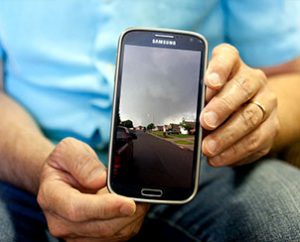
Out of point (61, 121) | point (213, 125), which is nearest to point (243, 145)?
point (213, 125)

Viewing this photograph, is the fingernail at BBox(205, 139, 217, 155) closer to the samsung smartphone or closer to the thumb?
the samsung smartphone

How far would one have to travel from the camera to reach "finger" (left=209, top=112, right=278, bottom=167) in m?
0.67

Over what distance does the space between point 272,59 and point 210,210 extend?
0.28 metres

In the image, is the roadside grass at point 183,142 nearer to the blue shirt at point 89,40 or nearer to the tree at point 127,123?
the tree at point 127,123

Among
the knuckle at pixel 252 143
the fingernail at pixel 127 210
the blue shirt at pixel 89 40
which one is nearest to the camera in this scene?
the fingernail at pixel 127 210

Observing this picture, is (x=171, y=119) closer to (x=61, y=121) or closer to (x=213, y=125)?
(x=213, y=125)

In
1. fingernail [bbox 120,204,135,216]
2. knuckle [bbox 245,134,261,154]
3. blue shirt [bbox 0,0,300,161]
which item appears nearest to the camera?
fingernail [bbox 120,204,135,216]

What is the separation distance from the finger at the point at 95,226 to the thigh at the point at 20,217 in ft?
0.18

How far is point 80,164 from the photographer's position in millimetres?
629

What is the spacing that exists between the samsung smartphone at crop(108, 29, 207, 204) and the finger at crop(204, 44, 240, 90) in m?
0.01

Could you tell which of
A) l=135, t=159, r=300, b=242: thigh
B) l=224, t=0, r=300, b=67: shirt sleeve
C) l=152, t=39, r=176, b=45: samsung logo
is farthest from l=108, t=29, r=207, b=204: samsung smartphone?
l=224, t=0, r=300, b=67: shirt sleeve

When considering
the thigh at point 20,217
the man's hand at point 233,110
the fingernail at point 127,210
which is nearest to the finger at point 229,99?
the man's hand at point 233,110

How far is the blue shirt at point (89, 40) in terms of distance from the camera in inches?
31.4

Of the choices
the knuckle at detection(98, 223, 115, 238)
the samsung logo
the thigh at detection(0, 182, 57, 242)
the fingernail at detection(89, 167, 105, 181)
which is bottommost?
the thigh at detection(0, 182, 57, 242)
